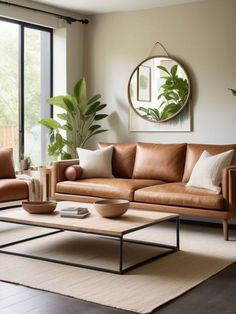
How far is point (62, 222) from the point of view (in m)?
3.82

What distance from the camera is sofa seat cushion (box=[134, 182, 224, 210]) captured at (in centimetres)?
467

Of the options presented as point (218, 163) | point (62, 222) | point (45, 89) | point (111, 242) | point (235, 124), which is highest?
point (45, 89)

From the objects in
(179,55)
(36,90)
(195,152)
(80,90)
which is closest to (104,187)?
(195,152)

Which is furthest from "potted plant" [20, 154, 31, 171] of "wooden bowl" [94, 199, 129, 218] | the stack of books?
"wooden bowl" [94, 199, 129, 218]

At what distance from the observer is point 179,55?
616 centimetres

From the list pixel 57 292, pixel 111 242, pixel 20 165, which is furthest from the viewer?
pixel 20 165

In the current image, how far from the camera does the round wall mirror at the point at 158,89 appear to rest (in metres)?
6.11

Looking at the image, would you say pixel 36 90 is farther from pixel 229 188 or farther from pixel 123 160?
pixel 229 188

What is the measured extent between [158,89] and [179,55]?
0.48 m

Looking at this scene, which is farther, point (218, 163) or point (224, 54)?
point (224, 54)

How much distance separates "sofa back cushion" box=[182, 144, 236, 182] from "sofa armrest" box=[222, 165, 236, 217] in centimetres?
65

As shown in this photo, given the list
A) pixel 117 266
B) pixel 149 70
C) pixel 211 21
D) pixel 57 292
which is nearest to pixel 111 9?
pixel 149 70

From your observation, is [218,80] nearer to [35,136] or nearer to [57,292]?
[35,136]

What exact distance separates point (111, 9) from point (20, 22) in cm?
116
